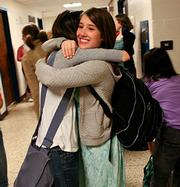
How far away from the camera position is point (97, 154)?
1.34 m

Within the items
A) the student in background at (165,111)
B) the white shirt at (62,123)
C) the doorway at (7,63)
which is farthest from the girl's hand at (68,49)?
the doorway at (7,63)

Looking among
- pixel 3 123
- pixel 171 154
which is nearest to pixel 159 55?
pixel 171 154

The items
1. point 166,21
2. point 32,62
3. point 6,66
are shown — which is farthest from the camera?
point 6,66

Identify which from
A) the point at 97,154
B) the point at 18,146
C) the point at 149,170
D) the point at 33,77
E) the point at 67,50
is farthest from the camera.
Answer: the point at 18,146

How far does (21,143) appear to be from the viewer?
12.0 feet

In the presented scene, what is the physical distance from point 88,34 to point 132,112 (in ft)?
1.28

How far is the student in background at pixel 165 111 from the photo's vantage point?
5.75 ft

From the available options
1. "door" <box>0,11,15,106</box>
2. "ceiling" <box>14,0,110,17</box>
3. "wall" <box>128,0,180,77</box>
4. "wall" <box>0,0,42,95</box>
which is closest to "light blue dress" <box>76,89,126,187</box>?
"wall" <box>128,0,180,77</box>

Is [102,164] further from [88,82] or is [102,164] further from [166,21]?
[166,21]

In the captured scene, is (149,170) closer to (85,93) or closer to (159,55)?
(159,55)

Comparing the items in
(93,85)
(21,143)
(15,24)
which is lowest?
(21,143)

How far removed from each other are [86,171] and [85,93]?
0.41 m

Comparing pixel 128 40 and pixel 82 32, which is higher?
pixel 82 32

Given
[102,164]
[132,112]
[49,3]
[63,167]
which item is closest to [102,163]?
[102,164]
